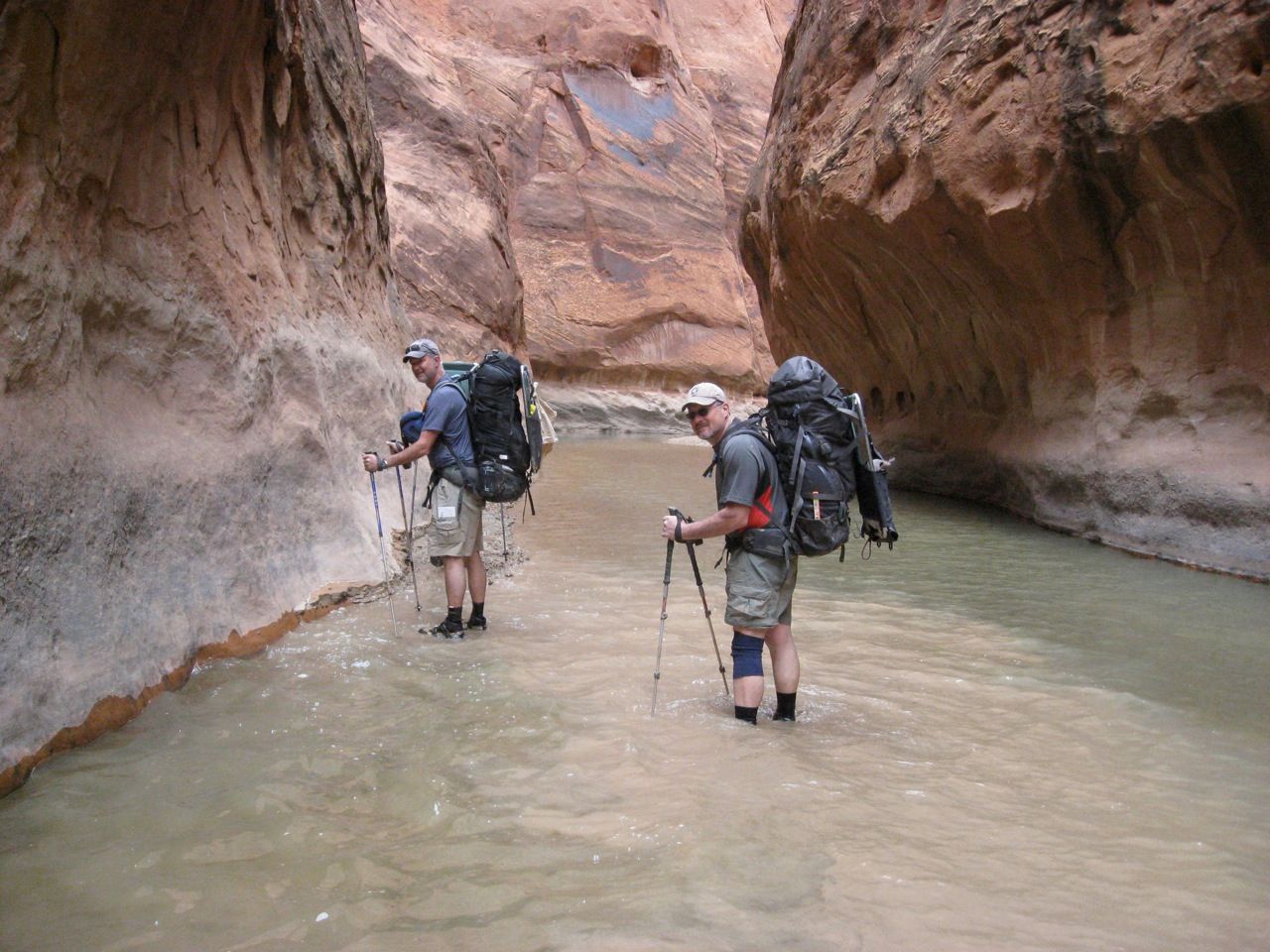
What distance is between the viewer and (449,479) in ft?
18.4

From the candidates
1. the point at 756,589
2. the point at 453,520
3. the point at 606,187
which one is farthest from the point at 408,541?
the point at 606,187

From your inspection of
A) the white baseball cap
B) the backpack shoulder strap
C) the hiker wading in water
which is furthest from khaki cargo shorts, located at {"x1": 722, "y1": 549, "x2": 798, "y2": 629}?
the white baseball cap

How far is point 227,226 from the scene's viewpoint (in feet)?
19.0

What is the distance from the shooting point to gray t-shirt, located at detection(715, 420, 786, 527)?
4012mm

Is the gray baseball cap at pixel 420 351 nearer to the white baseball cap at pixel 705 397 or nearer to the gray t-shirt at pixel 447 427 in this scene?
the gray t-shirt at pixel 447 427

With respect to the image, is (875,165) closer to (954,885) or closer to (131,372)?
(131,372)

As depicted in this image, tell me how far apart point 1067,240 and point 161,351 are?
874cm

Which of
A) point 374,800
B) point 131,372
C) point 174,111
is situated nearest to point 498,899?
point 374,800

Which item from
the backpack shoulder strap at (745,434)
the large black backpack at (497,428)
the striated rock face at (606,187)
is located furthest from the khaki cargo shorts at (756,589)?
the striated rock face at (606,187)

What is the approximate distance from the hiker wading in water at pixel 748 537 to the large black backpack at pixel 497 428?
5.19ft

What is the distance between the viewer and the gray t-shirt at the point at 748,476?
401 cm

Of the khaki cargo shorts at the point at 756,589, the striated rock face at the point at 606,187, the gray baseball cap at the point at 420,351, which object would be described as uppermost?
the striated rock face at the point at 606,187

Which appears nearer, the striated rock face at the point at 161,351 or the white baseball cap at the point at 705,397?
the striated rock face at the point at 161,351

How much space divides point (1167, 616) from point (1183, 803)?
348 cm
